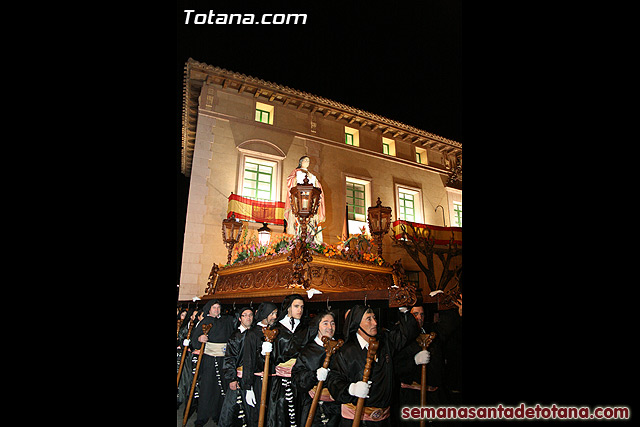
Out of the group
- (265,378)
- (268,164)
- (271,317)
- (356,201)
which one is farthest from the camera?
(356,201)

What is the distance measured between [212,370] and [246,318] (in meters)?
1.60

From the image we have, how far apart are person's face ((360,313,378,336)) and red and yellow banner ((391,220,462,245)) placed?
10.9 metres

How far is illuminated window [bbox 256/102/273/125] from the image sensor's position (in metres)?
14.1

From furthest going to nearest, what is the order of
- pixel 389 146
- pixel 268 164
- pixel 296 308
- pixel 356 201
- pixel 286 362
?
pixel 389 146 → pixel 356 201 → pixel 268 164 → pixel 296 308 → pixel 286 362

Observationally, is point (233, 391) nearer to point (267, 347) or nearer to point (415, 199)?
point (267, 347)

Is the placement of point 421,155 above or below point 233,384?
above

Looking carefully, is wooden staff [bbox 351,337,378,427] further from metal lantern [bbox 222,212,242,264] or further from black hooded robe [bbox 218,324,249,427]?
metal lantern [bbox 222,212,242,264]

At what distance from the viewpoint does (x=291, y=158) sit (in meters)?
14.0

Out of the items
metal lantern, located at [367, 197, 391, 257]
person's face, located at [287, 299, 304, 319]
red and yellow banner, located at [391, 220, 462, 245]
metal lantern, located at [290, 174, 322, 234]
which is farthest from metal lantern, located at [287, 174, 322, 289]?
red and yellow banner, located at [391, 220, 462, 245]

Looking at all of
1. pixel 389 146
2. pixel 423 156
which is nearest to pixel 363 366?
pixel 389 146

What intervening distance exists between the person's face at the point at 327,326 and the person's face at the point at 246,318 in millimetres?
2017

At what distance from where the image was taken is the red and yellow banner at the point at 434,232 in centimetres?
1478

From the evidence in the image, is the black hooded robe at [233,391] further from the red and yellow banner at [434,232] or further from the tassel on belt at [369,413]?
the red and yellow banner at [434,232]

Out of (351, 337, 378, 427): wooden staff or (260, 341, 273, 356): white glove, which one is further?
(260, 341, 273, 356): white glove
